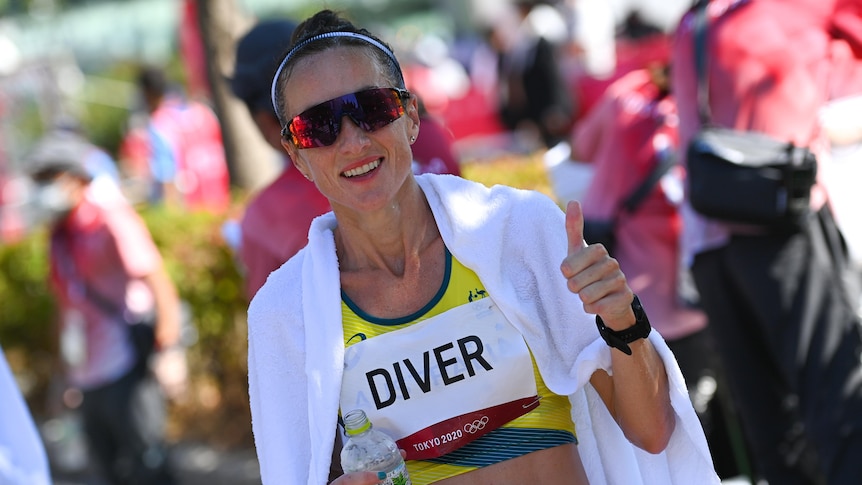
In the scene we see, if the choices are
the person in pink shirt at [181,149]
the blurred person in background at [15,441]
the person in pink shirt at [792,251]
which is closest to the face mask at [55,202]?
the blurred person in background at [15,441]

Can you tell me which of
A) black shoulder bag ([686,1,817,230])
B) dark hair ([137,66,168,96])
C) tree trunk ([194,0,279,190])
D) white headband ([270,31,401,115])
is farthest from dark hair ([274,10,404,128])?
dark hair ([137,66,168,96])

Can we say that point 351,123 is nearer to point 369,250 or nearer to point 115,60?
point 369,250

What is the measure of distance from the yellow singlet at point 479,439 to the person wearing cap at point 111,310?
378cm

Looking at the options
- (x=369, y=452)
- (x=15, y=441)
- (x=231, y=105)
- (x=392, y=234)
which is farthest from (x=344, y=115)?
(x=231, y=105)

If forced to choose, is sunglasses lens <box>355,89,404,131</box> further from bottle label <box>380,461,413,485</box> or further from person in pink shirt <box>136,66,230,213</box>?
person in pink shirt <box>136,66,230,213</box>

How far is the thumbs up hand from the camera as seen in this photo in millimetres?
2289

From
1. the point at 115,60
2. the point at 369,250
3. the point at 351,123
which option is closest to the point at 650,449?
the point at 369,250

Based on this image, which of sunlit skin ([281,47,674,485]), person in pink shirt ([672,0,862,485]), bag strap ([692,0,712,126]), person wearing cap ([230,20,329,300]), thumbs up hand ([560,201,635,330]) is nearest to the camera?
thumbs up hand ([560,201,635,330])

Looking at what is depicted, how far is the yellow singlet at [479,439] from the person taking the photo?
2.49 m

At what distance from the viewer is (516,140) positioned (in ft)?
39.9

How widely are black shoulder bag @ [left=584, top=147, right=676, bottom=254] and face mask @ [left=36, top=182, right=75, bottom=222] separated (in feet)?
9.31

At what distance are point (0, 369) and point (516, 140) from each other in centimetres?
927

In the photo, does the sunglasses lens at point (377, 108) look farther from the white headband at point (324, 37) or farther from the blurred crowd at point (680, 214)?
the blurred crowd at point (680, 214)

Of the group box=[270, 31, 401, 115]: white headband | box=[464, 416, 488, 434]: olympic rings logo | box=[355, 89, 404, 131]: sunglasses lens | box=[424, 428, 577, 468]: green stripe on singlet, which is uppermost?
box=[270, 31, 401, 115]: white headband
